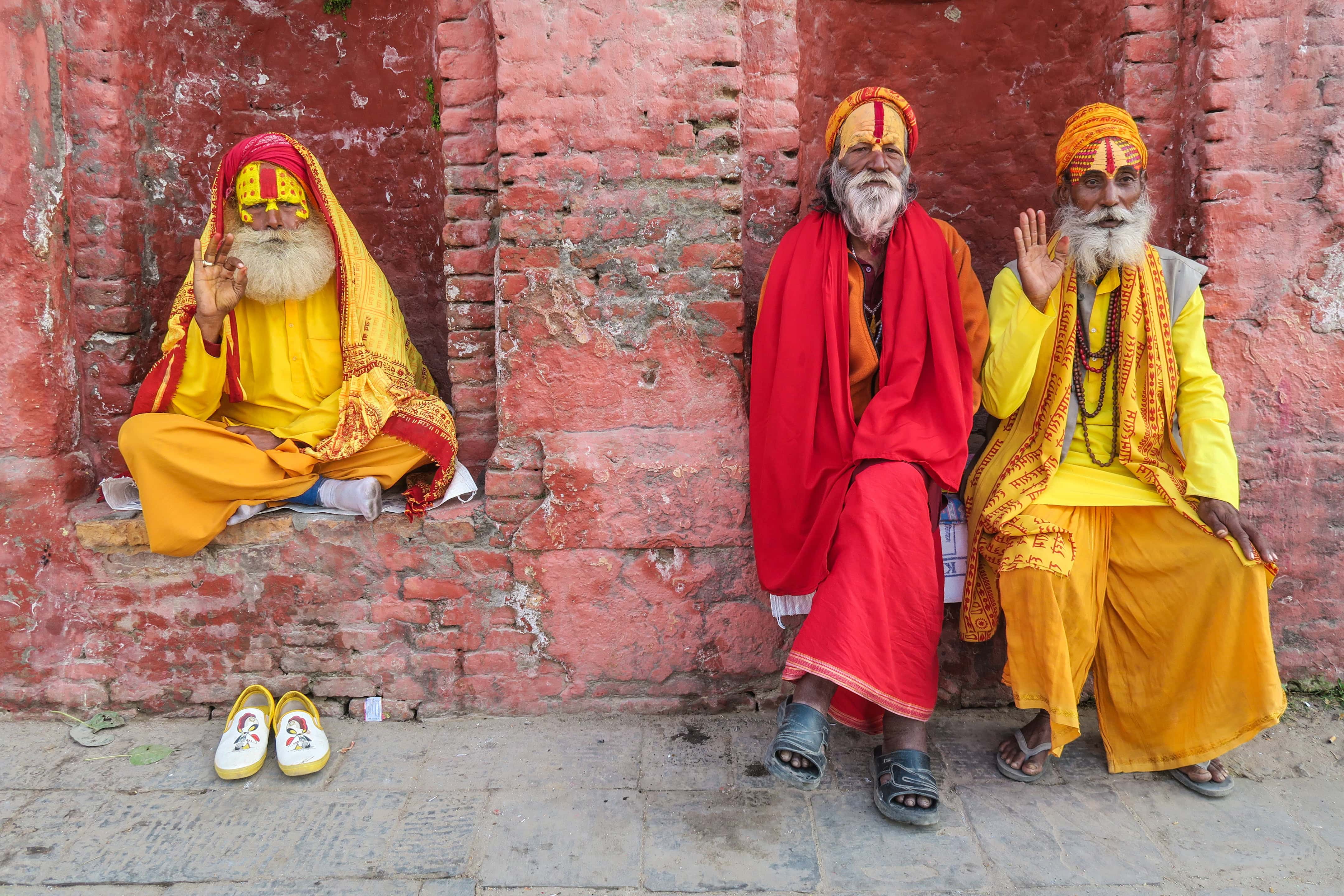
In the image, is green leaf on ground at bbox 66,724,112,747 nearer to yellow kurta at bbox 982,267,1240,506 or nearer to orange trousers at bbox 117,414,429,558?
orange trousers at bbox 117,414,429,558

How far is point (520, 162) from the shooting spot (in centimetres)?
287

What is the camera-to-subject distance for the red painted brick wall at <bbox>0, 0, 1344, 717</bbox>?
288 centimetres

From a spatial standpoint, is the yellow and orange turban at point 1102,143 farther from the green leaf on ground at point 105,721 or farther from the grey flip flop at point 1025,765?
the green leaf on ground at point 105,721

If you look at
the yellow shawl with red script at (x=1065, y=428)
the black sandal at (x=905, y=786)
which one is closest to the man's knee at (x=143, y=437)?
the black sandal at (x=905, y=786)

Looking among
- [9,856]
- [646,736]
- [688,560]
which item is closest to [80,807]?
[9,856]

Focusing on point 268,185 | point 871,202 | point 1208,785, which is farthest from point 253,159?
point 1208,785

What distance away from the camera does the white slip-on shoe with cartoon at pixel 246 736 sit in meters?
2.64

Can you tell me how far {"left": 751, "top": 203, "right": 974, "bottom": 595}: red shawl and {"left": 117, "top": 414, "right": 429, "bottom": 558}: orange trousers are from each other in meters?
1.60

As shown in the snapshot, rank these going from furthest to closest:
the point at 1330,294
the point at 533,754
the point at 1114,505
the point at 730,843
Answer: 1. the point at 1330,294
2. the point at 533,754
3. the point at 1114,505
4. the point at 730,843

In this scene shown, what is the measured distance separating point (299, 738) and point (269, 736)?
0.19 m

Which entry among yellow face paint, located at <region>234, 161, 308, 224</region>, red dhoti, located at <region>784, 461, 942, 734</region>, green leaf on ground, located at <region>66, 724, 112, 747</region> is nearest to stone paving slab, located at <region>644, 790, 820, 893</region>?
red dhoti, located at <region>784, 461, 942, 734</region>

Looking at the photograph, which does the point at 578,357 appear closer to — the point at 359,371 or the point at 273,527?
the point at 359,371

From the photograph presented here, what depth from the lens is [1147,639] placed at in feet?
8.83

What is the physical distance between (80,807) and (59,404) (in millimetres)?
1399
